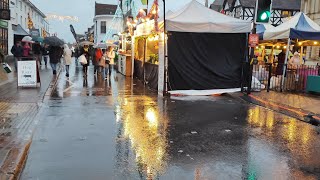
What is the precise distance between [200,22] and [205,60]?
154 cm

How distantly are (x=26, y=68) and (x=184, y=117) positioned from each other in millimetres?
8067

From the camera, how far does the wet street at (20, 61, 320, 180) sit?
563 centimetres

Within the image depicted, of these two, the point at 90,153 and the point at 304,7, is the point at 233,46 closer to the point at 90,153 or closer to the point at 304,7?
the point at 90,153

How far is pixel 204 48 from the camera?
14359 mm

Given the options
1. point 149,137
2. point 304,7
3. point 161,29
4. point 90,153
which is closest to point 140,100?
point 161,29

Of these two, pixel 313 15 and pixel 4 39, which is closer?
pixel 313 15

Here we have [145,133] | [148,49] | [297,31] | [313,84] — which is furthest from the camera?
[148,49]

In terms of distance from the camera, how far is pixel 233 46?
1481 cm

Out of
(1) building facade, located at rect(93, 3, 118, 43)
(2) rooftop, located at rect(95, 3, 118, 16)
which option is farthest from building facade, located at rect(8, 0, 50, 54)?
(2) rooftop, located at rect(95, 3, 118, 16)

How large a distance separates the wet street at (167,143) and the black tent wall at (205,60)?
2385mm

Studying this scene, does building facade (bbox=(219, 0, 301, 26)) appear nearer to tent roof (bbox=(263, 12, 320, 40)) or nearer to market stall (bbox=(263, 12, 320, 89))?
tent roof (bbox=(263, 12, 320, 40))

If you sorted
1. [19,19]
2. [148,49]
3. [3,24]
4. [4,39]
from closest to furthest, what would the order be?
[148,49] → [3,24] → [4,39] → [19,19]

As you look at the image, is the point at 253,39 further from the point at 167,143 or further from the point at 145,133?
the point at 167,143

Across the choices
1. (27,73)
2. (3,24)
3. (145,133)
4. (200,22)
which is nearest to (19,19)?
(3,24)
